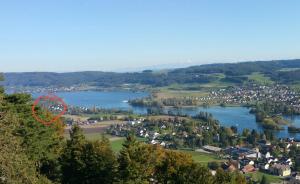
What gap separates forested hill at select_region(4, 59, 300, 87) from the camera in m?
148

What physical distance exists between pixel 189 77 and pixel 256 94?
58.0 meters

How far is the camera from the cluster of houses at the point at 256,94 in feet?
333

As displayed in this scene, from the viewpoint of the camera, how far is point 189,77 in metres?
169

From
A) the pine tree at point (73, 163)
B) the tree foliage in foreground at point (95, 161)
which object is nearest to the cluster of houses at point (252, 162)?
the tree foliage in foreground at point (95, 161)

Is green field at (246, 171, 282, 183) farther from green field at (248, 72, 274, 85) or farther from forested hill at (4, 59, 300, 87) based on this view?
forested hill at (4, 59, 300, 87)

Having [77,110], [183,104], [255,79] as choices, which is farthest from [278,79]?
[77,110]

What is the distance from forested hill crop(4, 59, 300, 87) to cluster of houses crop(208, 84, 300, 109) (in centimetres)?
1443

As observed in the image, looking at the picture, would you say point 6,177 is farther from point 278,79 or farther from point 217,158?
point 278,79

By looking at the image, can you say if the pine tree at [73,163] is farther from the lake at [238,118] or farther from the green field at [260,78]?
the green field at [260,78]

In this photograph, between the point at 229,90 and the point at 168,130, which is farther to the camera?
the point at 229,90

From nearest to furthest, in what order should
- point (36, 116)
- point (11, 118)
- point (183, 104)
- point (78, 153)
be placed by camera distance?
point (11, 118), point (78, 153), point (36, 116), point (183, 104)

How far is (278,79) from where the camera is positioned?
140m

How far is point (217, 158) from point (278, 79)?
102992 millimetres

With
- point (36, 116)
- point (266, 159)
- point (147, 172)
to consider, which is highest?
point (36, 116)
